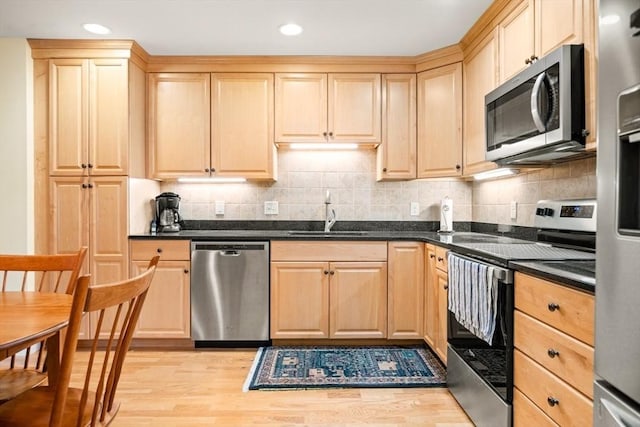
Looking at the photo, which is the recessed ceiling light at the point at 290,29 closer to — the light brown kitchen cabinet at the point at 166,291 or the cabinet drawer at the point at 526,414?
the light brown kitchen cabinet at the point at 166,291

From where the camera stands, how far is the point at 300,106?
3.29 metres

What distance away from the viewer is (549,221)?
2.23 m

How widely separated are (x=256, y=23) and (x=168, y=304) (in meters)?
2.12

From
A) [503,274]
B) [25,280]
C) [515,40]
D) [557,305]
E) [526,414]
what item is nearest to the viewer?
[557,305]

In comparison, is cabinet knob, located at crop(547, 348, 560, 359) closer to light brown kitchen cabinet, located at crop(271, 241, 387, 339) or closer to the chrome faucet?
light brown kitchen cabinet, located at crop(271, 241, 387, 339)

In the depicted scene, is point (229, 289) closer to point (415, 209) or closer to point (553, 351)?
point (415, 209)

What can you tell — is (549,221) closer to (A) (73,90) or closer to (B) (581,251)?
(B) (581,251)

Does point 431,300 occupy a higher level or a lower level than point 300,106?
lower

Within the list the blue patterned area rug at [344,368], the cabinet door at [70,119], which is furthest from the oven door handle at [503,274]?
the cabinet door at [70,119]

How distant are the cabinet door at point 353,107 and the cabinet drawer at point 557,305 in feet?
6.48

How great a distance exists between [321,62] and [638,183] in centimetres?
271

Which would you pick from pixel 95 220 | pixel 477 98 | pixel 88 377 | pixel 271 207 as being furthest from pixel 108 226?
pixel 477 98

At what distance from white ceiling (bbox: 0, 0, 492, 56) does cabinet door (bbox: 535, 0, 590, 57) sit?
55cm

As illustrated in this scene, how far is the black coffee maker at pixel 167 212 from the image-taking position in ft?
11.0
